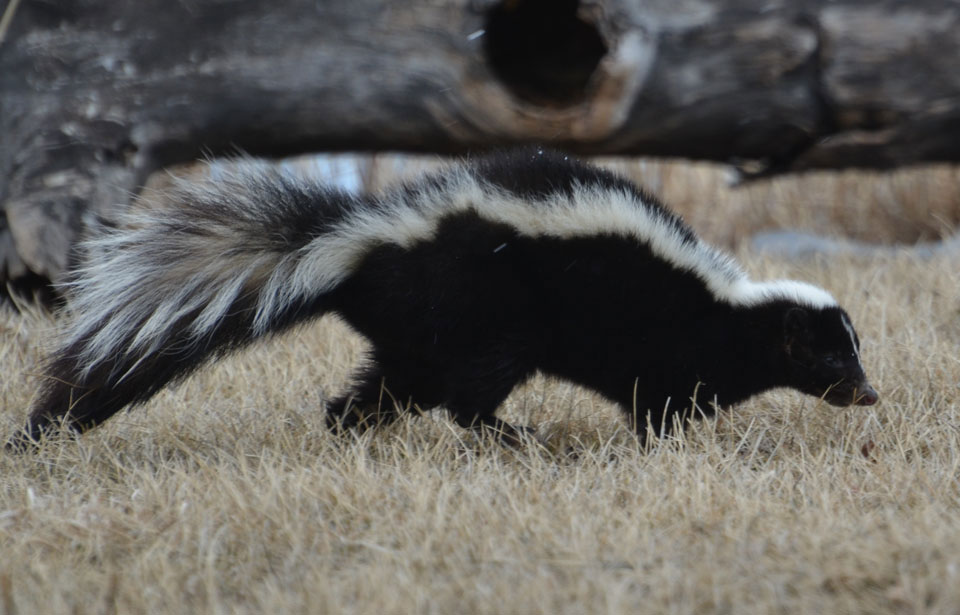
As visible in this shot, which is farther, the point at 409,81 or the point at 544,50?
the point at 544,50

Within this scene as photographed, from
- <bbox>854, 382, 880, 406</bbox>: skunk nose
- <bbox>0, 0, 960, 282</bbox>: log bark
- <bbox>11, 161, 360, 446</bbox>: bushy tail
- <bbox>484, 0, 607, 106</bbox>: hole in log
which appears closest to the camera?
<bbox>11, 161, 360, 446</bbox>: bushy tail

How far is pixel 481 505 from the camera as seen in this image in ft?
10.6

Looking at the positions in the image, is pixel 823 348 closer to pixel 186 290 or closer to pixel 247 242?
pixel 247 242

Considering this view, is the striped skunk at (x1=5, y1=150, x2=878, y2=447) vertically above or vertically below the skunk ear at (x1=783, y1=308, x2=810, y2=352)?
above

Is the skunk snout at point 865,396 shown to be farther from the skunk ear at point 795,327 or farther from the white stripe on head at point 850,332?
the skunk ear at point 795,327

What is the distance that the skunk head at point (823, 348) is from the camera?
434 cm

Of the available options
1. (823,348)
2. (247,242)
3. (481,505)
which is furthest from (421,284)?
(823,348)

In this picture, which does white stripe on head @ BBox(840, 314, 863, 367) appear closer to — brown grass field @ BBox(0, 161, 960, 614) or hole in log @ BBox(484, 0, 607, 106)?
brown grass field @ BBox(0, 161, 960, 614)

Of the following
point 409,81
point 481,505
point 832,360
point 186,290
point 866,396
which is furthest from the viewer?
point 409,81

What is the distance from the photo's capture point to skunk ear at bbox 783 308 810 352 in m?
4.36

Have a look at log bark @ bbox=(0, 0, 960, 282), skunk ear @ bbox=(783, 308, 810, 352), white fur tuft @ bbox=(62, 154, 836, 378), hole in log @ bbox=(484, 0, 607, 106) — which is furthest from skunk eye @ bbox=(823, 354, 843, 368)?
hole in log @ bbox=(484, 0, 607, 106)

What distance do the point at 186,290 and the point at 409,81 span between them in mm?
2392

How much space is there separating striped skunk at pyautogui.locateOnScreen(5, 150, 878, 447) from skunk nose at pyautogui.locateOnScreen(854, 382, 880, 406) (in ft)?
0.04

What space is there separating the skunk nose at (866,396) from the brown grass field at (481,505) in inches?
2.1
